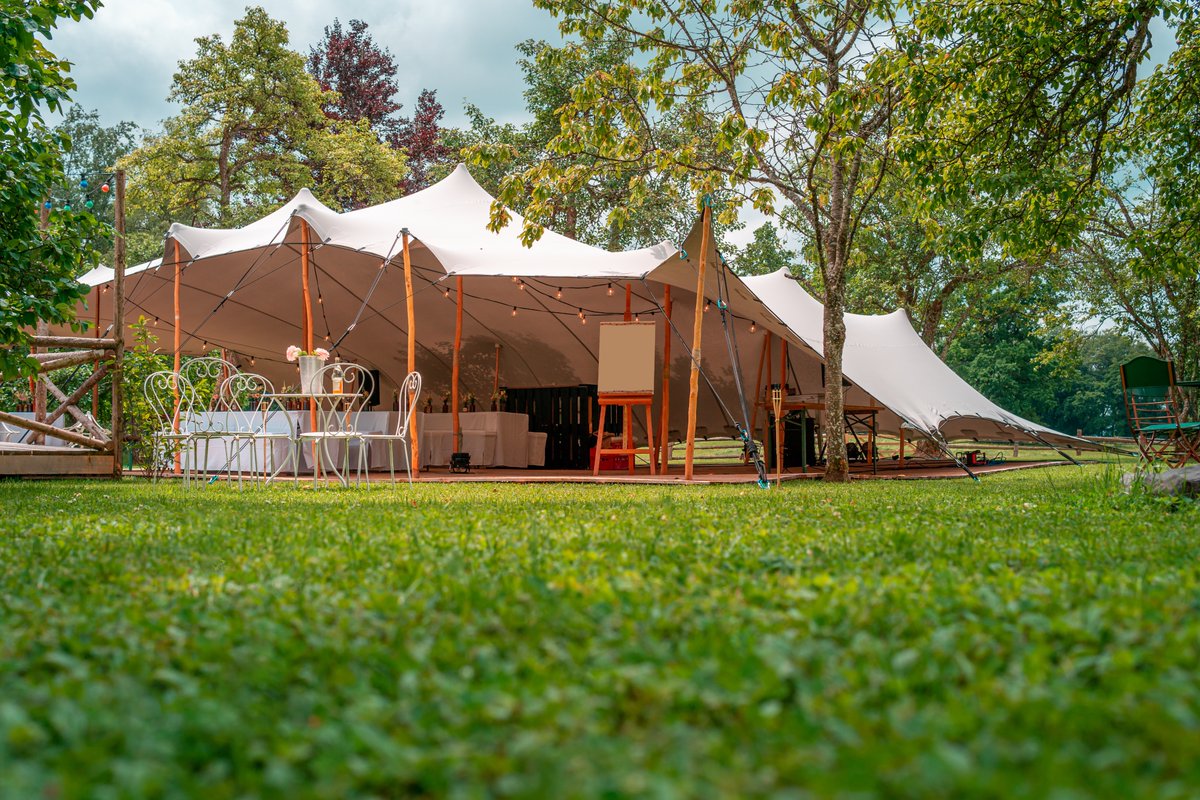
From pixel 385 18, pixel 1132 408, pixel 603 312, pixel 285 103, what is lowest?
pixel 1132 408

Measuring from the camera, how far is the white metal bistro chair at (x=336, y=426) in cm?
697

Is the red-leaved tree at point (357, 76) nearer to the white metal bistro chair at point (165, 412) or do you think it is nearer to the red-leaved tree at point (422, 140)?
the red-leaved tree at point (422, 140)

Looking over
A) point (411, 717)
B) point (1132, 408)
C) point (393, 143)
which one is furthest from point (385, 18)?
point (411, 717)

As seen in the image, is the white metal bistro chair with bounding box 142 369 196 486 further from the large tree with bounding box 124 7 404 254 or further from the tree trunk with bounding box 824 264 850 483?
the large tree with bounding box 124 7 404 254

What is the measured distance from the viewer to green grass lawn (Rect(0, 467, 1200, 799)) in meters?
1.17

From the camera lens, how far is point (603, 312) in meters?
12.9

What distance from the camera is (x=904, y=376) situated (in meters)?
12.6

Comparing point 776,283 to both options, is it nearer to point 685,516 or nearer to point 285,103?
point 685,516

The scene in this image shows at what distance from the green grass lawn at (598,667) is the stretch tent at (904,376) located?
8.32 meters

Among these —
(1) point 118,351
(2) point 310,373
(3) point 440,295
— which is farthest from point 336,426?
(3) point 440,295

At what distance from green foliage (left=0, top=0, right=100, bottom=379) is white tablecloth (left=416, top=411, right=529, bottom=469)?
18.8ft

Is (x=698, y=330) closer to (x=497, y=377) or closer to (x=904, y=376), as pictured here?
(x=904, y=376)

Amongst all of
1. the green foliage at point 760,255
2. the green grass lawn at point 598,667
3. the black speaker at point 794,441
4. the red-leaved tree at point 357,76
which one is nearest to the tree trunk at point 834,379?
the black speaker at point 794,441

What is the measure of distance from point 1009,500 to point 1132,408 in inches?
109
